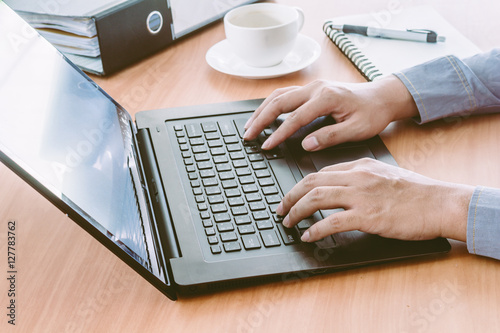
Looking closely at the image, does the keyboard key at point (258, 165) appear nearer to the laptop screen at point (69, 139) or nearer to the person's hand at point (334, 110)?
the person's hand at point (334, 110)

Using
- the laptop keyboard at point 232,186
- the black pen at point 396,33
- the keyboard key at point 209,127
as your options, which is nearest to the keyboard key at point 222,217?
the laptop keyboard at point 232,186

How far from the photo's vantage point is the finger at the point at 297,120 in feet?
2.64

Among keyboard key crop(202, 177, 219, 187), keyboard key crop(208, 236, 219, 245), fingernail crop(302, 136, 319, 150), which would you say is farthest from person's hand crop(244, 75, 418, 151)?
keyboard key crop(208, 236, 219, 245)

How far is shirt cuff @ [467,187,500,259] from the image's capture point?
62 cm

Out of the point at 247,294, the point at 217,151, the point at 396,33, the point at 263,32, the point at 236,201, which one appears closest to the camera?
the point at 247,294

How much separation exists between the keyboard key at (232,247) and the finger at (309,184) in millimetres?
76

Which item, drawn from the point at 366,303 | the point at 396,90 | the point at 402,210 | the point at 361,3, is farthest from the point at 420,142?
the point at 361,3

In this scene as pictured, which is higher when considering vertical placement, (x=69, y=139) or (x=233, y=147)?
(x=69, y=139)

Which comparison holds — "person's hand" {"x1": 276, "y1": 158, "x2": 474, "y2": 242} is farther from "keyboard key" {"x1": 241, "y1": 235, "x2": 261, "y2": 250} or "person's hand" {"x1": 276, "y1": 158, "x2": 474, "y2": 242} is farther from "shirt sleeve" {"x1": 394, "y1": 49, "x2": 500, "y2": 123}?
"shirt sleeve" {"x1": 394, "y1": 49, "x2": 500, "y2": 123}

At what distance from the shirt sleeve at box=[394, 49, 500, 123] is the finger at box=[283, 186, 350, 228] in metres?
0.30

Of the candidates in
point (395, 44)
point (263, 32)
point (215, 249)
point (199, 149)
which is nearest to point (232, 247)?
point (215, 249)

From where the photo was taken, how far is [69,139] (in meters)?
0.65

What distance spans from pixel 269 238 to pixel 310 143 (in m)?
0.21

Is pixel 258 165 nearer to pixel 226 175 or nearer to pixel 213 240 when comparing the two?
pixel 226 175
